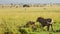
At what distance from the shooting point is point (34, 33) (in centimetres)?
1453

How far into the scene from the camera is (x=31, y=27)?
15914 millimetres

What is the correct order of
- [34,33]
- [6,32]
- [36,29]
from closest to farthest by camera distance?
[6,32], [34,33], [36,29]

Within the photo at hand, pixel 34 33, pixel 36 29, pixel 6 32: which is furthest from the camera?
pixel 36 29

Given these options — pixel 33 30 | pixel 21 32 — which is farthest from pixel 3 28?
pixel 33 30

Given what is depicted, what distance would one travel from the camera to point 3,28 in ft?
46.8

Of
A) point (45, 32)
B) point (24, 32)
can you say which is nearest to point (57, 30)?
point (45, 32)

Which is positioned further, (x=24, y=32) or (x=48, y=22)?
(x=48, y=22)

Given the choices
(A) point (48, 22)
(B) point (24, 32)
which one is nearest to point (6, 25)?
(B) point (24, 32)

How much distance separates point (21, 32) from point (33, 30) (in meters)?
1.59

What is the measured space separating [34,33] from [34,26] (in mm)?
1606

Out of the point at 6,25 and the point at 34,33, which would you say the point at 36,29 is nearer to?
the point at 34,33

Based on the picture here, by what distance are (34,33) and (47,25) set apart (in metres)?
1.87

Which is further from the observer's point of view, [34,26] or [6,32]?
[34,26]

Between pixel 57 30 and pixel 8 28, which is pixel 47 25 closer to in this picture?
pixel 57 30
